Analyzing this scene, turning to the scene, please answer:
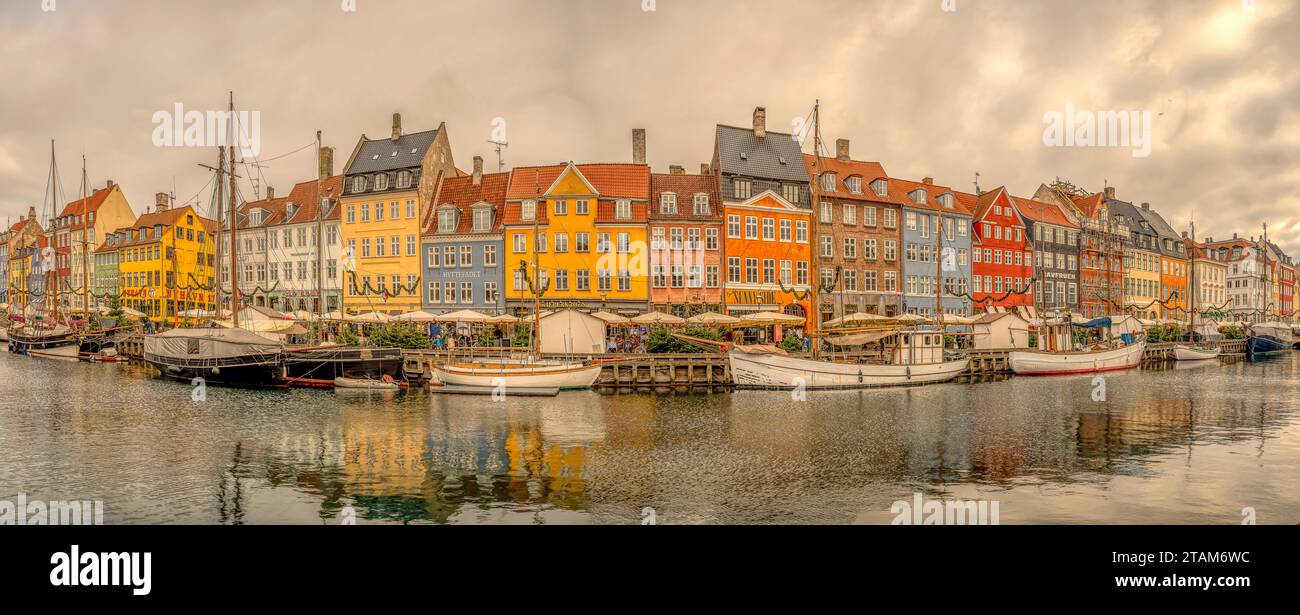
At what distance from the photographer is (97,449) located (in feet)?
72.6

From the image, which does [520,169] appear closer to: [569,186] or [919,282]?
[569,186]

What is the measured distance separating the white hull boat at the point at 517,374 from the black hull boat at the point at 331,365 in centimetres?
479

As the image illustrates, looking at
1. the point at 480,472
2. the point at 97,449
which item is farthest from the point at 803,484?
the point at 97,449

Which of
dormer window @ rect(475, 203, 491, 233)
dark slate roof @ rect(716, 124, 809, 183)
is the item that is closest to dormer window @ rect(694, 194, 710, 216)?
dark slate roof @ rect(716, 124, 809, 183)

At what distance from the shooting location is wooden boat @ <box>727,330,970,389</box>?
37.9 meters

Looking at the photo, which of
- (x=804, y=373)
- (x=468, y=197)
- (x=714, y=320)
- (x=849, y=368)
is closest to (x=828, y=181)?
(x=714, y=320)

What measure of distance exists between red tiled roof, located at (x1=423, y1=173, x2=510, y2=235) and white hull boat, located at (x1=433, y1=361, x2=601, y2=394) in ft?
76.4

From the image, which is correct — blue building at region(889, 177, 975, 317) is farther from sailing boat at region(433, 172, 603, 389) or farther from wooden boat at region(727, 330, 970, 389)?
sailing boat at region(433, 172, 603, 389)

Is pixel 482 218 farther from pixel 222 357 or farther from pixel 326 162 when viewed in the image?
pixel 222 357

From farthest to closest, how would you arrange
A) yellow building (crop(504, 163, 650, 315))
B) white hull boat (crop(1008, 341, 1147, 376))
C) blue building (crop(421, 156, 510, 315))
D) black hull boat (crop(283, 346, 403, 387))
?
blue building (crop(421, 156, 510, 315)), yellow building (crop(504, 163, 650, 315)), white hull boat (crop(1008, 341, 1147, 376)), black hull boat (crop(283, 346, 403, 387))

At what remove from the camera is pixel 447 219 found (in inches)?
2317

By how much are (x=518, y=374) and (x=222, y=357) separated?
17.4 meters

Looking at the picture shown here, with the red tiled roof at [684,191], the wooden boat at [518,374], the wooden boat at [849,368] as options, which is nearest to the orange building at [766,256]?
the red tiled roof at [684,191]
